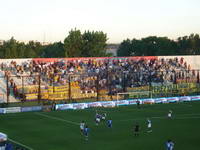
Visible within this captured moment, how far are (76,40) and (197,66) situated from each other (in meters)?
39.6

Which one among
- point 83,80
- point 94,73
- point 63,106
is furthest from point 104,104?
point 94,73

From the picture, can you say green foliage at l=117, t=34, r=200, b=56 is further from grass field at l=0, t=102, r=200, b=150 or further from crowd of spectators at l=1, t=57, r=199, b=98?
grass field at l=0, t=102, r=200, b=150

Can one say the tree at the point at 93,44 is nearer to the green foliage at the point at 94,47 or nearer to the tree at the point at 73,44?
the green foliage at the point at 94,47

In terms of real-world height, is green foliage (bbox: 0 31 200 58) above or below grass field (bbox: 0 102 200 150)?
above

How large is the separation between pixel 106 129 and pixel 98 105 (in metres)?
21.2

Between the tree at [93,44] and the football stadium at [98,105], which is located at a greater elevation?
the tree at [93,44]

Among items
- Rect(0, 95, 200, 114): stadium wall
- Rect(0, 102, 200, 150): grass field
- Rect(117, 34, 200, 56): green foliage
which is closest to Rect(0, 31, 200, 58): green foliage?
Rect(117, 34, 200, 56): green foliage

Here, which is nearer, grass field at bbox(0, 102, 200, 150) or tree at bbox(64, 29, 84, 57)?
grass field at bbox(0, 102, 200, 150)

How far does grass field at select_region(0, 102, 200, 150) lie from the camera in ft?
111

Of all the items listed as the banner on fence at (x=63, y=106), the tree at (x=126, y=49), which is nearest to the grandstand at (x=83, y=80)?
the banner on fence at (x=63, y=106)

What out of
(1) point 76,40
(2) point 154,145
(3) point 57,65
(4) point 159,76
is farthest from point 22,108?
(1) point 76,40

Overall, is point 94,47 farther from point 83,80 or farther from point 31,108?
point 31,108

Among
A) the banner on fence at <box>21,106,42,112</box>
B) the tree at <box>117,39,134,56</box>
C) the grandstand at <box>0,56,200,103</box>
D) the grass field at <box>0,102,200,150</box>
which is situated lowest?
the grass field at <box>0,102,200,150</box>

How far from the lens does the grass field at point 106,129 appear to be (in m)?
33.9
